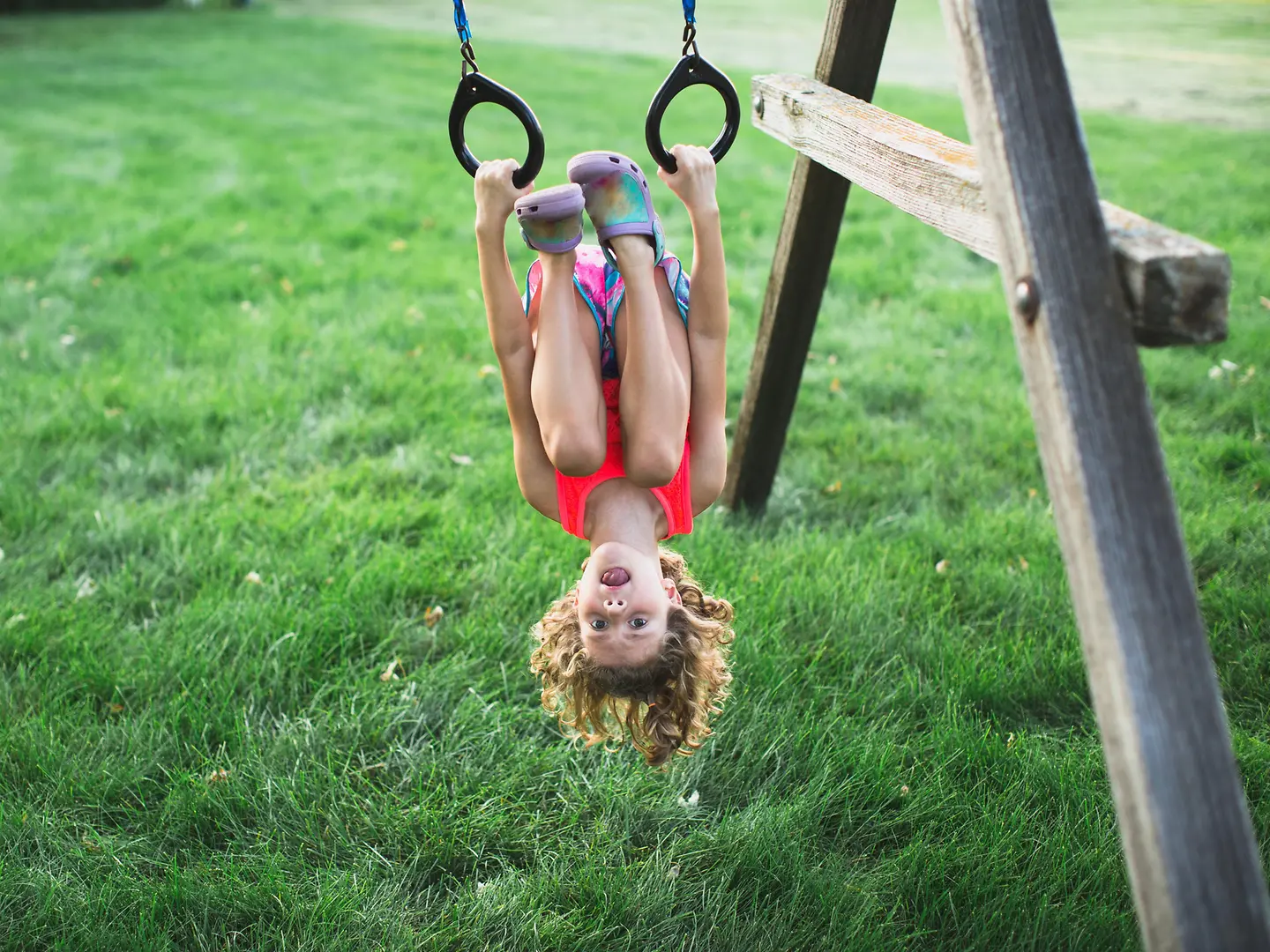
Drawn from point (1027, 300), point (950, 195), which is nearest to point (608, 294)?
point (950, 195)

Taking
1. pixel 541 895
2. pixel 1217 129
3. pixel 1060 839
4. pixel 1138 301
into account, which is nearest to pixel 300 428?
pixel 541 895

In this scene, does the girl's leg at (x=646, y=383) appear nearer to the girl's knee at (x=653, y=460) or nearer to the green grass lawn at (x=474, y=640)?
the girl's knee at (x=653, y=460)

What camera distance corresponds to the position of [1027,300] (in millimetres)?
1430

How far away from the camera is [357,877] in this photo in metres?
2.35

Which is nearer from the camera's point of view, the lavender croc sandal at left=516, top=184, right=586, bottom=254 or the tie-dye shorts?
the lavender croc sandal at left=516, top=184, right=586, bottom=254

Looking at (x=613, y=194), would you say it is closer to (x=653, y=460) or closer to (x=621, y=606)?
(x=653, y=460)

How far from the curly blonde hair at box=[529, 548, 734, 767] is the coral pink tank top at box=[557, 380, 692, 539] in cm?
13

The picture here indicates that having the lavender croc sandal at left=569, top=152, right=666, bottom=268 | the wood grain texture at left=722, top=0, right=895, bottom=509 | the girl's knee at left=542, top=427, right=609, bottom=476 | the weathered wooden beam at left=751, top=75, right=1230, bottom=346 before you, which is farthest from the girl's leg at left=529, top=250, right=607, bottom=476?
the wood grain texture at left=722, top=0, right=895, bottom=509

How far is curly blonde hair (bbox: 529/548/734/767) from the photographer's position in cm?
236

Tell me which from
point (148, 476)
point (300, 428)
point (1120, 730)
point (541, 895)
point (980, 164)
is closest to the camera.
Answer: point (1120, 730)

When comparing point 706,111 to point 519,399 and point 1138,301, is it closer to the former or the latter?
point 519,399

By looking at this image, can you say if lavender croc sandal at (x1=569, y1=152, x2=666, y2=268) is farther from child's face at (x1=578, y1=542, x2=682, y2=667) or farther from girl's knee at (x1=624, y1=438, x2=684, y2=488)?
child's face at (x1=578, y1=542, x2=682, y2=667)

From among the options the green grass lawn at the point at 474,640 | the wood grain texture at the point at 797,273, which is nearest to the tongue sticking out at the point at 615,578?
the green grass lawn at the point at 474,640

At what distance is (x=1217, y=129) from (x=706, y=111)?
4813 mm
